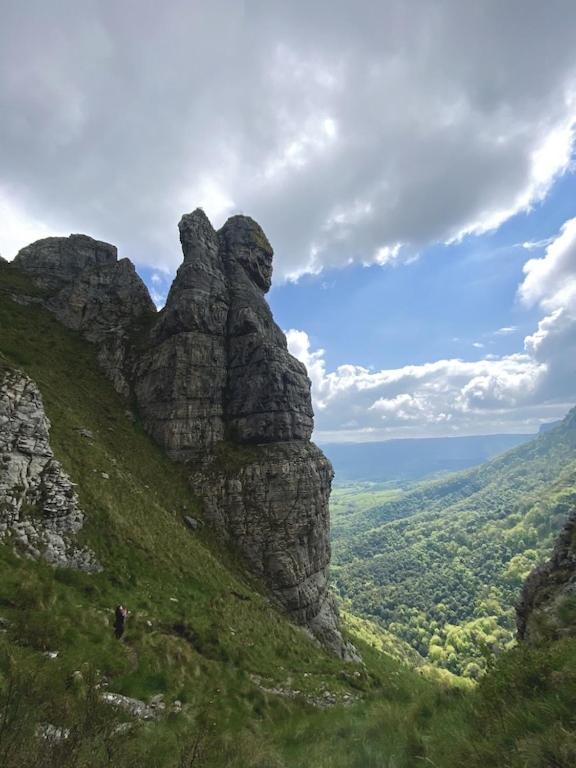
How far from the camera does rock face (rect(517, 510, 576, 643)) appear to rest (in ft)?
37.9

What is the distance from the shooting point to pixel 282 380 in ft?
167

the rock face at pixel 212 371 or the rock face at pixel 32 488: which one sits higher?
the rock face at pixel 212 371

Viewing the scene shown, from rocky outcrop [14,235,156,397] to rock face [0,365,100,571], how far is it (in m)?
24.6

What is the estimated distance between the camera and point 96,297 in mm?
57938

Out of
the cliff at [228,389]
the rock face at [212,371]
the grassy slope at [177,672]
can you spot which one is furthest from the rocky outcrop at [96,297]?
the grassy slope at [177,672]

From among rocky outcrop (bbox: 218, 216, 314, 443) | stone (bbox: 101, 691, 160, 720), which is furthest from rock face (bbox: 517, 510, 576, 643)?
rocky outcrop (bbox: 218, 216, 314, 443)

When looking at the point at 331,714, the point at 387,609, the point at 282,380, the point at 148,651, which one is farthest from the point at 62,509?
the point at 387,609

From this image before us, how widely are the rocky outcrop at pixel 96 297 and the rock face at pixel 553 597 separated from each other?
158 feet

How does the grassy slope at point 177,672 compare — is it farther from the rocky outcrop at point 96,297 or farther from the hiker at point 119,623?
the rocky outcrop at point 96,297

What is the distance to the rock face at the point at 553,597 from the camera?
11.5 metres

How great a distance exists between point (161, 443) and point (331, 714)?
1418 inches

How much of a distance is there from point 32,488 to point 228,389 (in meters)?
30.9

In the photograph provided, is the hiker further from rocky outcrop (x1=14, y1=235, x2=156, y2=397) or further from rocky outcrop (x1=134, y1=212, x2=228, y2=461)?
rocky outcrop (x1=14, y1=235, x2=156, y2=397)

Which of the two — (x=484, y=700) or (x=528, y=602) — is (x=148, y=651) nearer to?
(x=484, y=700)
